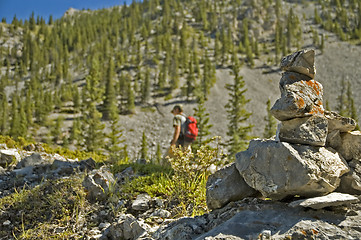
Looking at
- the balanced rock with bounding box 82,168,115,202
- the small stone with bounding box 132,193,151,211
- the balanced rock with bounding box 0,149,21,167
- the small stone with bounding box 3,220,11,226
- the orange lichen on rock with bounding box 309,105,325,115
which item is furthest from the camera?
the balanced rock with bounding box 0,149,21,167

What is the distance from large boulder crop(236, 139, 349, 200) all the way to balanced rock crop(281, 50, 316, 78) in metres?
0.95

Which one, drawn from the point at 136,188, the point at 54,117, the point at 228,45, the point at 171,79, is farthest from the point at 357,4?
the point at 136,188

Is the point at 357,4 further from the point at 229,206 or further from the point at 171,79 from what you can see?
the point at 229,206

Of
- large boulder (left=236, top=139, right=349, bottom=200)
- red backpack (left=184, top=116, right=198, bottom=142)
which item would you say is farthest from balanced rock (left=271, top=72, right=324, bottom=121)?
red backpack (left=184, top=116, right=198, bottom=142)

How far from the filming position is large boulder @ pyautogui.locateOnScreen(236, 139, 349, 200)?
2875 millimetres

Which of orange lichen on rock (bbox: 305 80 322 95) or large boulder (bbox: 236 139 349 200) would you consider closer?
large boulder (bbox: 236 139 349 200)

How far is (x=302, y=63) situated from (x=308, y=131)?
2.88 ft

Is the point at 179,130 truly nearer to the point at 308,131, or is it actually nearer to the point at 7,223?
the point at 7,223

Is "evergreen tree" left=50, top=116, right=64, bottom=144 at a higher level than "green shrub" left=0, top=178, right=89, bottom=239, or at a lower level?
lower

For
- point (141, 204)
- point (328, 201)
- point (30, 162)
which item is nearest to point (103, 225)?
point (141, 204)

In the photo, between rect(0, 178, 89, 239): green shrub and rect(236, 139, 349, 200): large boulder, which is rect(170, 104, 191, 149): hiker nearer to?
A: rect(0, 178, 89, 239): green shrub

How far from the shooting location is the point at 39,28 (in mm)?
132875

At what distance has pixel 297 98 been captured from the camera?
3.11m

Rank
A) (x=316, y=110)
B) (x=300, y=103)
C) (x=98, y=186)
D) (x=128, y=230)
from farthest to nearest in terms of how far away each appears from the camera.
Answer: (x=98, y=186), (x=128, y=230), (x=316, y=110), (x=300, y=103)
